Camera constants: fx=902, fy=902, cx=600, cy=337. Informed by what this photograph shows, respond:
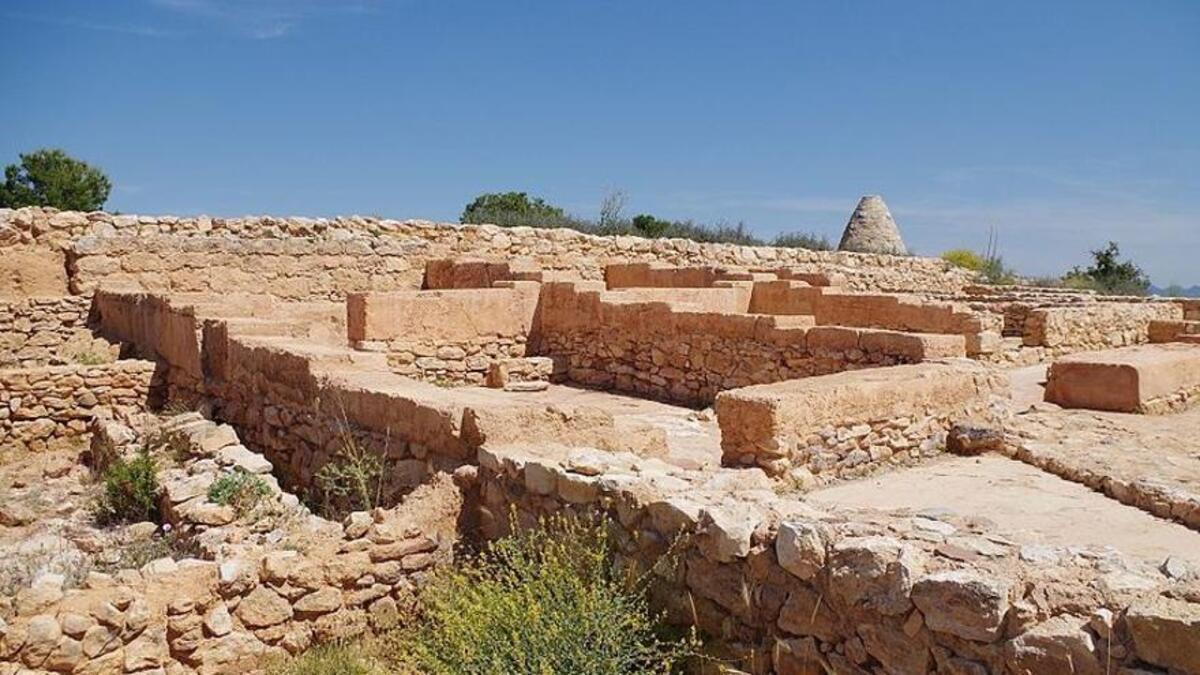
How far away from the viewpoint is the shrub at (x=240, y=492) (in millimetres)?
5922

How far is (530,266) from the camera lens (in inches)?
532

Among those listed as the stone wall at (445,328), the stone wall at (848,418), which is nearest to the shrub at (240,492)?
the stone wall at (848,418)

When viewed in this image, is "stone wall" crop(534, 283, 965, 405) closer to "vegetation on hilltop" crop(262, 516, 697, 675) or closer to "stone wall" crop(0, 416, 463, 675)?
"stone wall" crop(0, 416, 463, 675)

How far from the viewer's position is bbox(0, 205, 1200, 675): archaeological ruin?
317 centimetres

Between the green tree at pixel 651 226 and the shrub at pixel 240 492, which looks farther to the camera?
the green tree at pixel 651 226

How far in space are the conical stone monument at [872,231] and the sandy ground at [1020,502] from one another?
77.1ft

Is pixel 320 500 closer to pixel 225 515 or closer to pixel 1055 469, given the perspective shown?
pixel 225 515

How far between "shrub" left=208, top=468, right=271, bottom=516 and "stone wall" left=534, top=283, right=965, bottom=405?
5.08 m

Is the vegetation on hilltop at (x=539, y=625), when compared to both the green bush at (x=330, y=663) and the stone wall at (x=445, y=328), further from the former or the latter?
the stone wall at (x=445, y=328)

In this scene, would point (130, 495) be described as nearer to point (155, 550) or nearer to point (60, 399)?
point (155, 550)

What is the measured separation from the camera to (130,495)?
→ 6.80 metres

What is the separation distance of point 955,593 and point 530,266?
1105cm

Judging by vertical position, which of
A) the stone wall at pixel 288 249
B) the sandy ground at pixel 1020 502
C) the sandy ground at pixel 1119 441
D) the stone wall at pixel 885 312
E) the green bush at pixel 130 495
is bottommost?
the green bush at pixel 130 495

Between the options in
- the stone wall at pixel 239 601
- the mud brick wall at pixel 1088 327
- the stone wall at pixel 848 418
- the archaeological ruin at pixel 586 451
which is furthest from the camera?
the mud brick wall at pixel 1088 327
